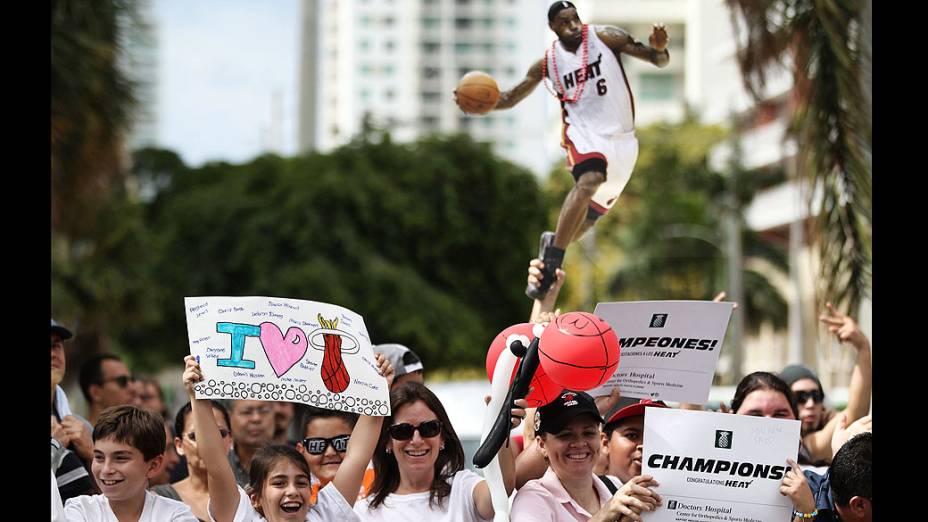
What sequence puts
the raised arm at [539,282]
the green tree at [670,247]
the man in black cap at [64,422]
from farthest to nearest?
the green tree at [670,247]
the raised arm at [539,282]
the man in black cap at [64,422]

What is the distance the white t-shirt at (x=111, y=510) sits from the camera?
4.57 m

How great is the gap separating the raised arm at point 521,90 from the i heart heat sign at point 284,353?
1.44 metres

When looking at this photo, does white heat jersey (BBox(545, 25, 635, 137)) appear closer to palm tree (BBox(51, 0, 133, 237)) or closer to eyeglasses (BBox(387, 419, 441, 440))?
eyeglasses (BBox(387, 419, 441, 440))

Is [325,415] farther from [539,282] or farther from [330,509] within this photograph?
[539,282]

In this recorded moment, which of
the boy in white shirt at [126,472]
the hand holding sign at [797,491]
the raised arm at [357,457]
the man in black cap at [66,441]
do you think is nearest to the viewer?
the hand holding sign at [797,491]

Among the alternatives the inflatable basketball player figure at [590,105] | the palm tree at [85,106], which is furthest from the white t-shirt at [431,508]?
the palm tree at [85,106]

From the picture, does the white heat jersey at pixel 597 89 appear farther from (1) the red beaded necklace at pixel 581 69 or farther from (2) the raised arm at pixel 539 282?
(2) the raised arm at pixel 539 282

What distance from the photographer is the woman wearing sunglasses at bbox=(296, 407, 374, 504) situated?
5.48 metres

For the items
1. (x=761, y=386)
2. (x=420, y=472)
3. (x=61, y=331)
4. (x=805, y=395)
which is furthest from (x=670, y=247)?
(x=420, y=472)

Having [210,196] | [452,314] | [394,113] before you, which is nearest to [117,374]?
[452,314]

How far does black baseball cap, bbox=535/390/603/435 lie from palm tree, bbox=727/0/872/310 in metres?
4.66

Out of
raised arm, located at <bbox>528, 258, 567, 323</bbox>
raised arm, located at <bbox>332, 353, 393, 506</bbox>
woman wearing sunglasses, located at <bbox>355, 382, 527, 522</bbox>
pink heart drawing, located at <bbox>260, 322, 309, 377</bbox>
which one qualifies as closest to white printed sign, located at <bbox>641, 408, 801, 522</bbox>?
woman wearing sunglasses, located at <bbox>355, 382, 527, 522</bbox>

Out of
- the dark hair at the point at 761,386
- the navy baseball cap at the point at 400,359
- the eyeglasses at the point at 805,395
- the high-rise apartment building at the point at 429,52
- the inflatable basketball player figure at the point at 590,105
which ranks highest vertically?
the high-rise apartment building at the point at 429,52

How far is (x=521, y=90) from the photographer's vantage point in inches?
235
